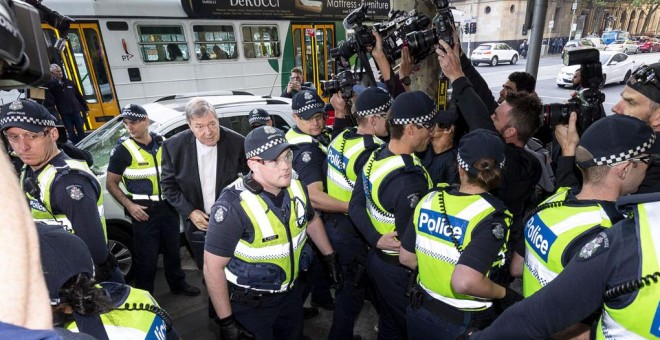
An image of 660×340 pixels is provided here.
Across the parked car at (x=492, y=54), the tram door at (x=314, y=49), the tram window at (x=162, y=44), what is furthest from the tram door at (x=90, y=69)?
the parked car at (x=492, y=54)

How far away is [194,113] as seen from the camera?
10.5 ft

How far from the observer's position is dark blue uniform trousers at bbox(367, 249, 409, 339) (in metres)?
2.50

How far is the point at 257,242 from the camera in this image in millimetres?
2178

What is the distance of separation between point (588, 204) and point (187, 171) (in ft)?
9.66

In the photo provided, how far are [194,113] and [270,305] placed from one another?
1764 mm

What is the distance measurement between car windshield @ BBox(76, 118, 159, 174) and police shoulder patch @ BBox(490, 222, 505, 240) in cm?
388

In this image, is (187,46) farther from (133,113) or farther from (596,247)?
(596,247)

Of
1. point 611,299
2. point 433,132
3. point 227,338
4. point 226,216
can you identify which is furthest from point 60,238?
point 433,132

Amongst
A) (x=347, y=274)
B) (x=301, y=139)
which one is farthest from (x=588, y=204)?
(x=301, y=139)

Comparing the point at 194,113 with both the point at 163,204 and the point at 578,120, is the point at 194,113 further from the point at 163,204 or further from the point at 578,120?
the point at 578,120

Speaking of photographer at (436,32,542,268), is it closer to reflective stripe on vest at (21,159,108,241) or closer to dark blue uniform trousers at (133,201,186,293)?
reflective stripe on vest at (21,159,108,241)

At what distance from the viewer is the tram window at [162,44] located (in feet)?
26.0

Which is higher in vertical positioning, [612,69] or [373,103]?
[373,103]

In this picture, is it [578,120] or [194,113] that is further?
[194,113]
